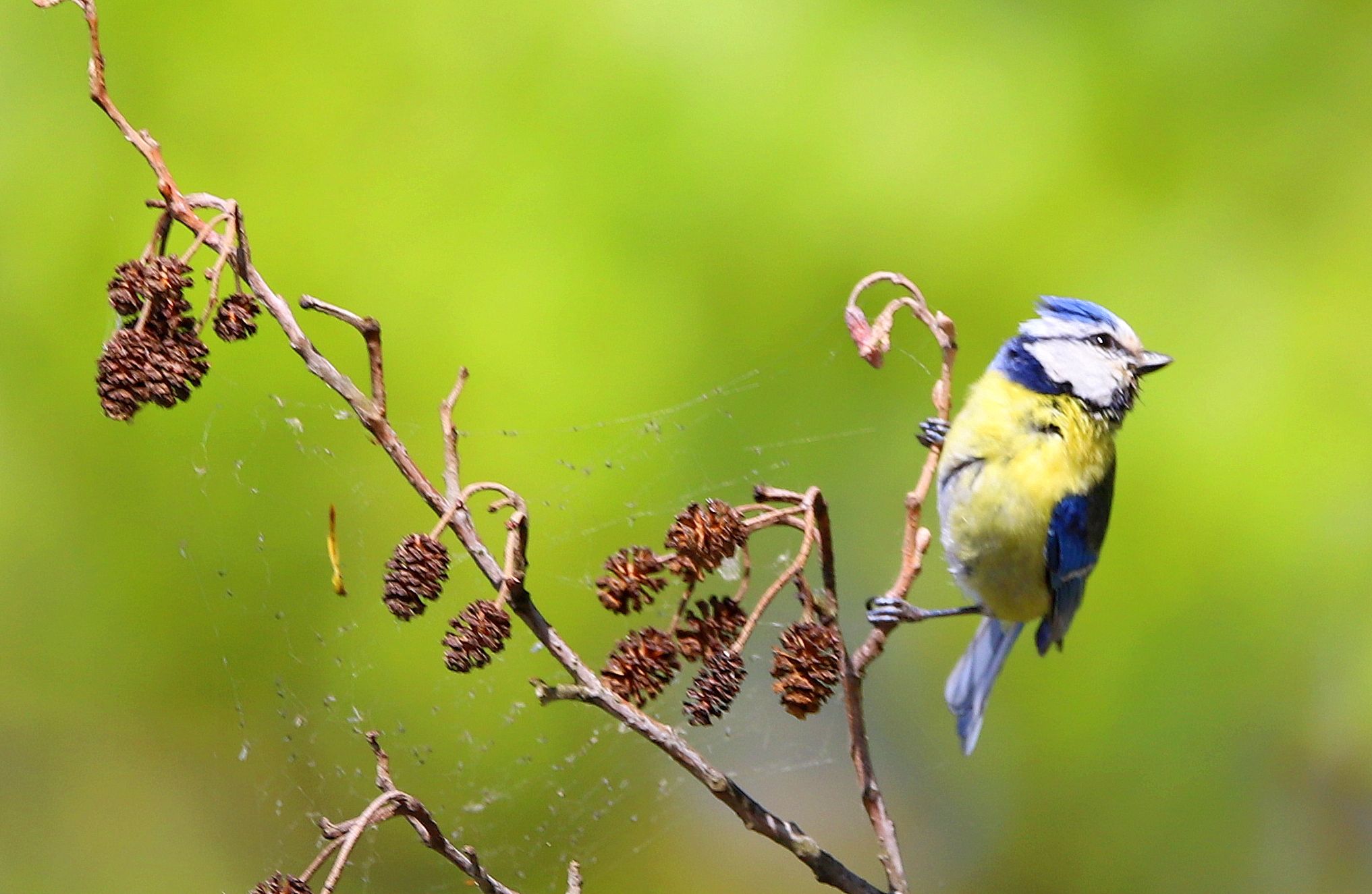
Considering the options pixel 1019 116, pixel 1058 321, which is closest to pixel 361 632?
pixel 1058 321

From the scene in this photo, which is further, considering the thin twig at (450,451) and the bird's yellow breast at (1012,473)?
the bird's yellow breast at (1012,473)

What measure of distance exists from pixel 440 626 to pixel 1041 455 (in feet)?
2.51

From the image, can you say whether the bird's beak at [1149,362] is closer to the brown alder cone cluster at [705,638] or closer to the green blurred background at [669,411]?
the green blurred background at [669,411]

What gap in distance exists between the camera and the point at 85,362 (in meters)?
1.52

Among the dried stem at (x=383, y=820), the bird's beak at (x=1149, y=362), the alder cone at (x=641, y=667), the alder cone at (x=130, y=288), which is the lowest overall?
the dried stem at (x=383, y=820)

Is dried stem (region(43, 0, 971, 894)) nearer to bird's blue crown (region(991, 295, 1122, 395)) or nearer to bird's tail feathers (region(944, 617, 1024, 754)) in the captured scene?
bird's blue crown (region(991, 295, 1122, 395))

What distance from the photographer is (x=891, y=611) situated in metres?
0.67

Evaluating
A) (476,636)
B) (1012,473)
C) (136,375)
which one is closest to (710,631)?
(476,636)

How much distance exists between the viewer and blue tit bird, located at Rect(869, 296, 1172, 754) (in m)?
1.02

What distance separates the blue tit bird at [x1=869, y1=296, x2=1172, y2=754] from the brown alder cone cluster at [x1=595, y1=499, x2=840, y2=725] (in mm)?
519

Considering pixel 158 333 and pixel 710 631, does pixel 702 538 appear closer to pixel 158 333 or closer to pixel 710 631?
pixel 710 631

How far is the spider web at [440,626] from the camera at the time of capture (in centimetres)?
139

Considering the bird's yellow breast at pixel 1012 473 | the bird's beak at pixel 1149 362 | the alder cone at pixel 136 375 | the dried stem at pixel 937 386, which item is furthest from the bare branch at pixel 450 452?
the bird's beak at pixel 1149 362

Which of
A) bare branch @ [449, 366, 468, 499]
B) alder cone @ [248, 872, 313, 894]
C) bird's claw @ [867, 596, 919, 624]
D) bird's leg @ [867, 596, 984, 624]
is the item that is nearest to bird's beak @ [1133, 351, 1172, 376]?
bird's leg @ [867, 596, 984, 624]
